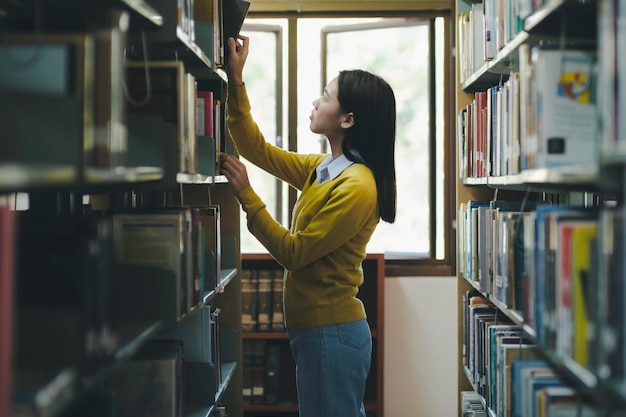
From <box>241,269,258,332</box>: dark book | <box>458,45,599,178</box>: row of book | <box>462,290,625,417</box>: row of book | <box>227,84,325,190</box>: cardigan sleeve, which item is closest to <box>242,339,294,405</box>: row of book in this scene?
<box>241,269,258,332</box>: dark book

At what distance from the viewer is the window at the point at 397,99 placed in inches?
154

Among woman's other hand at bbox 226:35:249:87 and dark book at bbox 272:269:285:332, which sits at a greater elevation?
woman's other hand at bbox 226:35:249:87

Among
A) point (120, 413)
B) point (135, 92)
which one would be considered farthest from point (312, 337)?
point (135, 92)

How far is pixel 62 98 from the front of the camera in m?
1.10

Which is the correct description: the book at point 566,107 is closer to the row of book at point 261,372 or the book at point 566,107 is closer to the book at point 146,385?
the book at point 146,385

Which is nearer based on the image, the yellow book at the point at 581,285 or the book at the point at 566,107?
the yellow book at the point at 581,285

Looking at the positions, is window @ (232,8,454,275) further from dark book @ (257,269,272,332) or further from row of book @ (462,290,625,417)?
row of book @ (462,290,625,417)

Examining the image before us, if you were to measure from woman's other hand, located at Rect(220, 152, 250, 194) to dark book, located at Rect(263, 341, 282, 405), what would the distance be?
5.37ft

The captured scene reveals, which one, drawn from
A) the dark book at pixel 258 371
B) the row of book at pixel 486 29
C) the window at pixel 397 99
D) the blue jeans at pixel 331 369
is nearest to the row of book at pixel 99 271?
the blue jeans at pixel 331 369

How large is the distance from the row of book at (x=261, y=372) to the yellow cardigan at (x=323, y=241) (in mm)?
1504

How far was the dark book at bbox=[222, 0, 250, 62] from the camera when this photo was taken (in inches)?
94.3

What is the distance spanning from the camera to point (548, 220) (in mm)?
1521

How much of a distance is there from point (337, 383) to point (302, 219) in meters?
0.52

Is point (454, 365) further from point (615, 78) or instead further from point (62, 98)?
point (62, 98)
